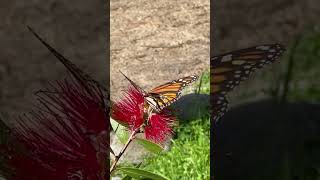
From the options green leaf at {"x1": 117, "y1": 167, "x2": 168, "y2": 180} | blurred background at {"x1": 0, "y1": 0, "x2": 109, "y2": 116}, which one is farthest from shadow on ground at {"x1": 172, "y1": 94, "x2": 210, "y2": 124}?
green leaf at {"x1": 117, "y1": 167, "x2": 168, "y2": 180}

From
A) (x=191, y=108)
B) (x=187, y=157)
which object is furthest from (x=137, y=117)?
(x=191, y=108)

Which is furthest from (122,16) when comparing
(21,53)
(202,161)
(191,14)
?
(202,161)

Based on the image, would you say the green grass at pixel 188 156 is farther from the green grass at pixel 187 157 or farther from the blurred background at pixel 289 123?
the blurred background at pixel 289 123

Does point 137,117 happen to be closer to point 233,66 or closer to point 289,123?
point 289,123

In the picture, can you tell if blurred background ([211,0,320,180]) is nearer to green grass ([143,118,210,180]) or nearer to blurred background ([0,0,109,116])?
green grass ([143,118,210,180])

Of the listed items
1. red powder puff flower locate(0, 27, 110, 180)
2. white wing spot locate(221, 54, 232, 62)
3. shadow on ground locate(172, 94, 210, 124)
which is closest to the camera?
red powder puff flower locate(0, 27, 110, 180)


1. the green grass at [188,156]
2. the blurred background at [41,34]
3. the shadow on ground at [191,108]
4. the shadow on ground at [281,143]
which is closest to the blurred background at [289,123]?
the shadow on ground at [281,143]

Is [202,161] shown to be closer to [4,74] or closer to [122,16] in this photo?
[122,16]

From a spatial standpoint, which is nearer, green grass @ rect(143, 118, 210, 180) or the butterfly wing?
the butterfly wing
